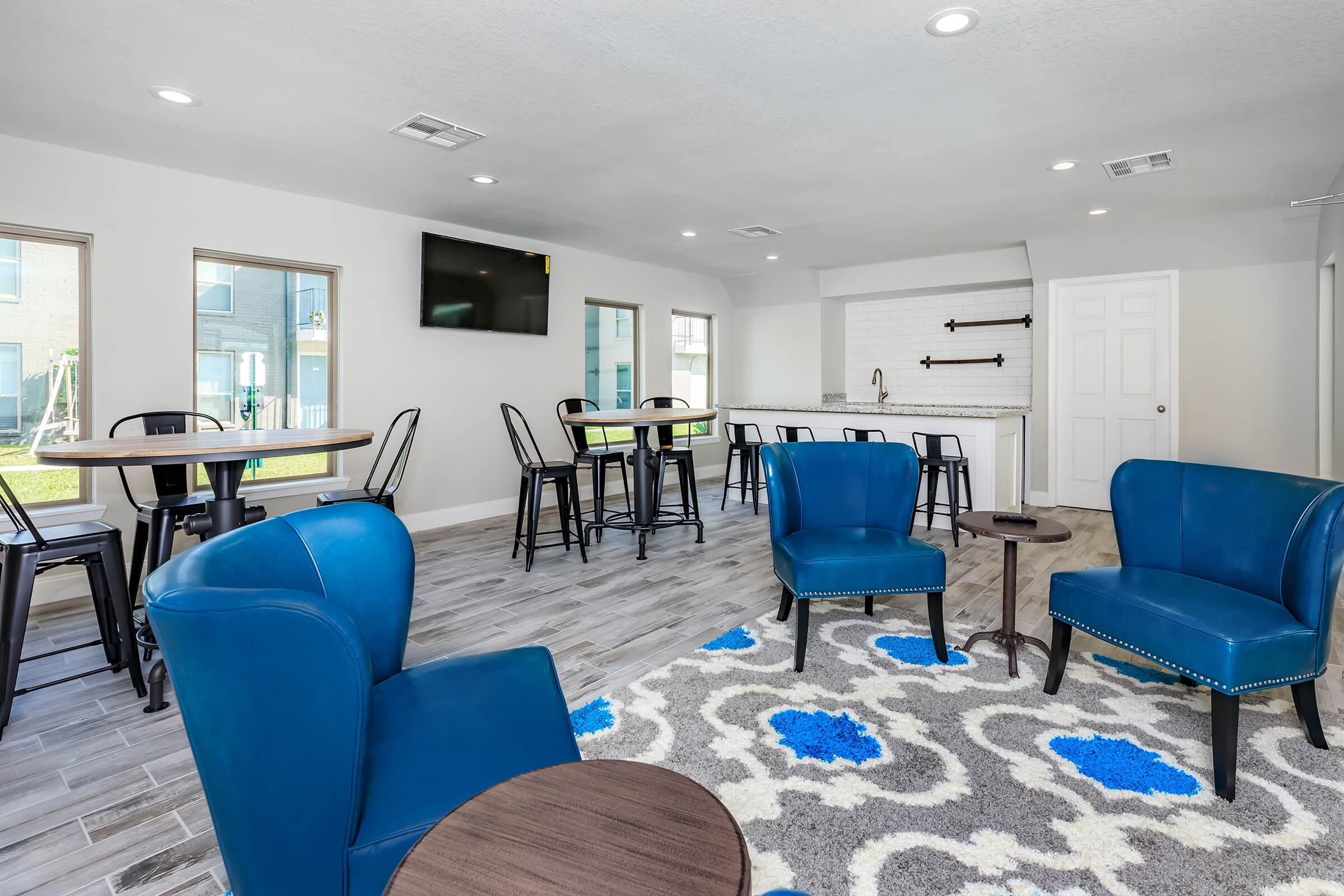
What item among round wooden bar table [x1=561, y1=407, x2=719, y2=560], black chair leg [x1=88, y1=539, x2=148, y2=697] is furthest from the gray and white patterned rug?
round wooden bar table [x1=561, y1=407, x2=719, y2=560]

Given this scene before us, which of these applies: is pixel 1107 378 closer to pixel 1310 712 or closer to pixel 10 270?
pixel 1310 712

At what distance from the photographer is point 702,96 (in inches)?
122

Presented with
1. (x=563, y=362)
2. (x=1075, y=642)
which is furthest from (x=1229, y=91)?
(x=563, y=362)

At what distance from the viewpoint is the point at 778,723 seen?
2.28 m

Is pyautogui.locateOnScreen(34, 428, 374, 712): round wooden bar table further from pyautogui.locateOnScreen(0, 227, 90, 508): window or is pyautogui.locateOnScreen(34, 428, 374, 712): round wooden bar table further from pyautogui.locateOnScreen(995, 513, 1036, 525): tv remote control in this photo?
pyautogui.locateOnScreen(995, 513, 1036, 525): tv remote control

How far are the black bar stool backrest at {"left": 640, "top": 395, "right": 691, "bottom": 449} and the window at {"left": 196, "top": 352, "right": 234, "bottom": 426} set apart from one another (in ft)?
10.1

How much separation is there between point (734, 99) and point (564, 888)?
3204 mm

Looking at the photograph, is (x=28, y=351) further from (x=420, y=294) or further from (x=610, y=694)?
(x=610, y=694)

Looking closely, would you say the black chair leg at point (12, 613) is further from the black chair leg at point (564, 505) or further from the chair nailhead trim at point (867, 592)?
the chair nailhead trim at point (867, 592)

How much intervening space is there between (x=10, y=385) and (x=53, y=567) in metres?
1.97

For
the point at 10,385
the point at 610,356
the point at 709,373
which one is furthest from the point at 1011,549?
the point at 709,373

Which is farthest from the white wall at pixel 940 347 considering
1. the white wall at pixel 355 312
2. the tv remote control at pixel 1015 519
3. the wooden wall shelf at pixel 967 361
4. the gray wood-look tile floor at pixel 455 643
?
the tv remote control at pixel 1015 519

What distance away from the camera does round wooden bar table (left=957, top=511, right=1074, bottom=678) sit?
105 inches

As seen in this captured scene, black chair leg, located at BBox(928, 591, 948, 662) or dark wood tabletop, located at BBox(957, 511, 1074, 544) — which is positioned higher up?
dark wood tabletop, located at BBox(957, 511, 1074, 544)
